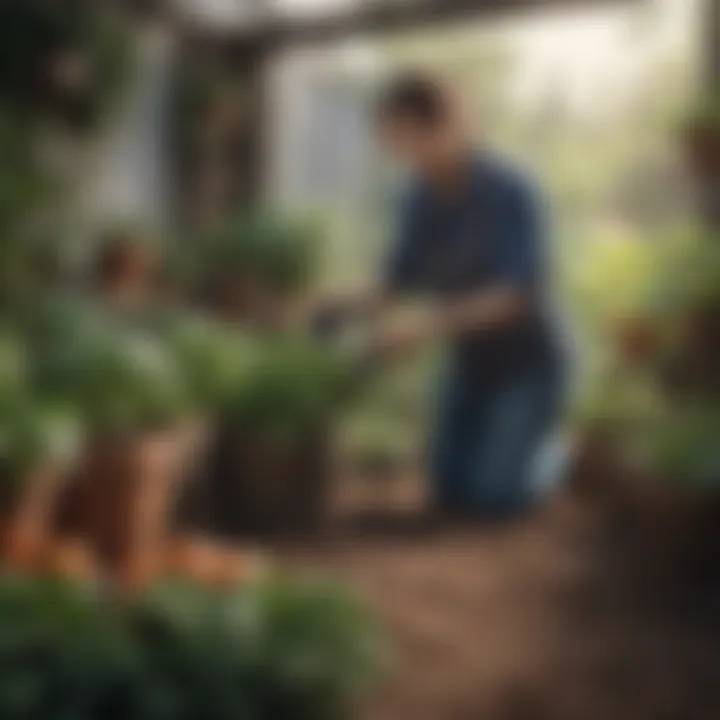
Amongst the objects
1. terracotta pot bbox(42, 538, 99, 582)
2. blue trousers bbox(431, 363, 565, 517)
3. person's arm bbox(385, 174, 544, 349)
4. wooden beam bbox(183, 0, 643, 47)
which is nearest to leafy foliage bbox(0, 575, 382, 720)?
terracotta pot bbox(42, 538, 99, 582)

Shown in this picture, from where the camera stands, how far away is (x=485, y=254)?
54.4 inches

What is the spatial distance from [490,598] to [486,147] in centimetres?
44

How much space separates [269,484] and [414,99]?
1.35 ft

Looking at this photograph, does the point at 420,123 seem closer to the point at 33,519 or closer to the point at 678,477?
the point at 678,477

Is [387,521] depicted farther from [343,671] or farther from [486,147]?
[486,147]

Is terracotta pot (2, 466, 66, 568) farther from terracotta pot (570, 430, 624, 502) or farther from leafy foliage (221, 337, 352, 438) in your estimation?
terracotta pot (570, 430, 624, 502)

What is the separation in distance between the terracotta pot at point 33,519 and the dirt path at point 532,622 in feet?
0.82

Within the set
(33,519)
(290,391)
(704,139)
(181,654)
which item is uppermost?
(704,139)

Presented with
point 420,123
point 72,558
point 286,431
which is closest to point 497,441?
point 286,431

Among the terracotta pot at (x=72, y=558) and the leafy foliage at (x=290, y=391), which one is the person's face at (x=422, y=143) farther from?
the terracotta pot at (x=72, y=558)

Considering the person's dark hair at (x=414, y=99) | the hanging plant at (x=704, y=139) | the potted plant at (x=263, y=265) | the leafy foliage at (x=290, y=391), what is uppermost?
the person's dark hair at (x=414, y=99)

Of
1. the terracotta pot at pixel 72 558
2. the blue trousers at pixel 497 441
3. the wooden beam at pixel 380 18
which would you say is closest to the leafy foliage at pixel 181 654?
the terracotta pot at pixel 72 558

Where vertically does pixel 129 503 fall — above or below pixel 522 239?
below

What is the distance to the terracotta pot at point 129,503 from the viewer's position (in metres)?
1.36
